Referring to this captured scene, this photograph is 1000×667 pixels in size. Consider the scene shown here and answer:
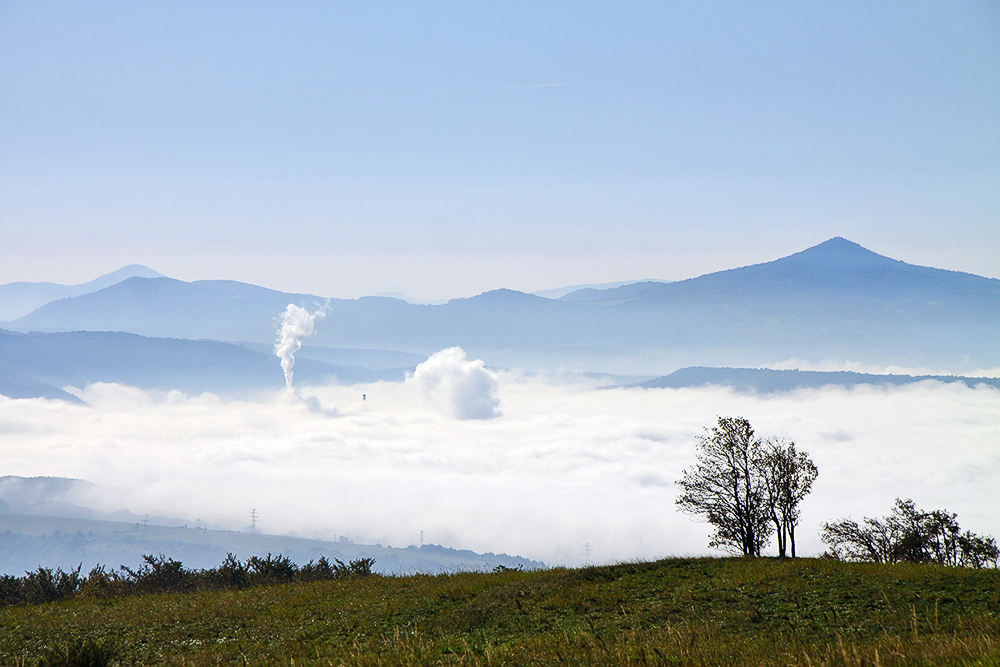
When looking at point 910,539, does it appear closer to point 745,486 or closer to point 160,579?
point 745,486

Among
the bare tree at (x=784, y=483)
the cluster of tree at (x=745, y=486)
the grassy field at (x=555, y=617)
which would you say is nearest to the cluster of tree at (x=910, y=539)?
the cluster of tree at (x=745, y=486)

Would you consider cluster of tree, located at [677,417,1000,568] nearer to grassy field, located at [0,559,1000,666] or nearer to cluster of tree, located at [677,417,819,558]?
cluster of tree, located at [677,417,819,558]

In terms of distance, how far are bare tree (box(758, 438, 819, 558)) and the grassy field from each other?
14.6 meters

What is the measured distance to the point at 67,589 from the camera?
40531 mm

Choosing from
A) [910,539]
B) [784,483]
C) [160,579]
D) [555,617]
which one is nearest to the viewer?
[555,617]

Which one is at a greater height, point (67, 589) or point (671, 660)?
point (671, 660)

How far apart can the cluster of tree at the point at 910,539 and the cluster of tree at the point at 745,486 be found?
9.66 meters

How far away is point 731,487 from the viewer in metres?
48.3

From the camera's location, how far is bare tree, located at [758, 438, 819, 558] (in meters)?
47.7

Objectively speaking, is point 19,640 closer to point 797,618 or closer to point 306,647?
point 306,647

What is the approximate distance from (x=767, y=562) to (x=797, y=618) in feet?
40.8

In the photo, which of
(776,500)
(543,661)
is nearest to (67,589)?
(543,661)

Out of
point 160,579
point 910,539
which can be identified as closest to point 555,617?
point 160,579

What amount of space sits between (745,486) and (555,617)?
2681 centimetres
